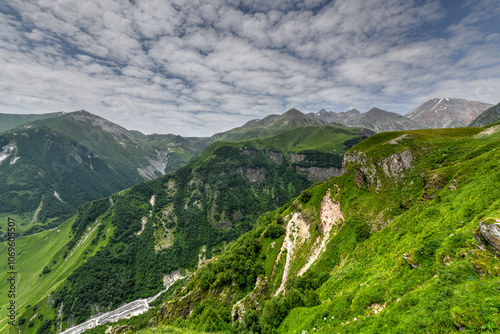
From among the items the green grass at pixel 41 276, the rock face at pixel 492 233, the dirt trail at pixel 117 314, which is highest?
the rock face at pixel 492 233

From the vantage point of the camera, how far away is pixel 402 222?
34969 millimetres

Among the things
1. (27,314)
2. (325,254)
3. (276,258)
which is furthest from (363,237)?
(27,314)

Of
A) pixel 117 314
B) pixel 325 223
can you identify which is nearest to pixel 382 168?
pixel 325 223

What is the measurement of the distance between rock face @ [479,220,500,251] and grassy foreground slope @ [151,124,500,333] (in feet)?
1.96

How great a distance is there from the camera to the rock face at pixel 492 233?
17497 millimetres

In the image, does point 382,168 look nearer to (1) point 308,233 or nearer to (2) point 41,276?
(1) point 308,233

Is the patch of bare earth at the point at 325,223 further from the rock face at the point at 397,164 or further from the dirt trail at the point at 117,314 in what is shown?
the dirt trail at the point at 117,314

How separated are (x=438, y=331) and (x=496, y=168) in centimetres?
3299

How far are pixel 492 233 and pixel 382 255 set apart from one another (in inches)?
648

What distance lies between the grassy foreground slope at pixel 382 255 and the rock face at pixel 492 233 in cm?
60

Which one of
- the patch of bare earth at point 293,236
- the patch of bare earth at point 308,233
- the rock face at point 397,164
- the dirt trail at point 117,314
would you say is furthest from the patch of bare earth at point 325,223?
the dirt trail at point 117,314

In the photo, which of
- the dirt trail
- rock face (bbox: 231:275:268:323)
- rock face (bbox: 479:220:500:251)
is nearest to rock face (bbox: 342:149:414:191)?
rock face (bbox: 479:220:500:251)

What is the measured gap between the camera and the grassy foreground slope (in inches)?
687

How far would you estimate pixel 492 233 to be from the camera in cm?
1816
